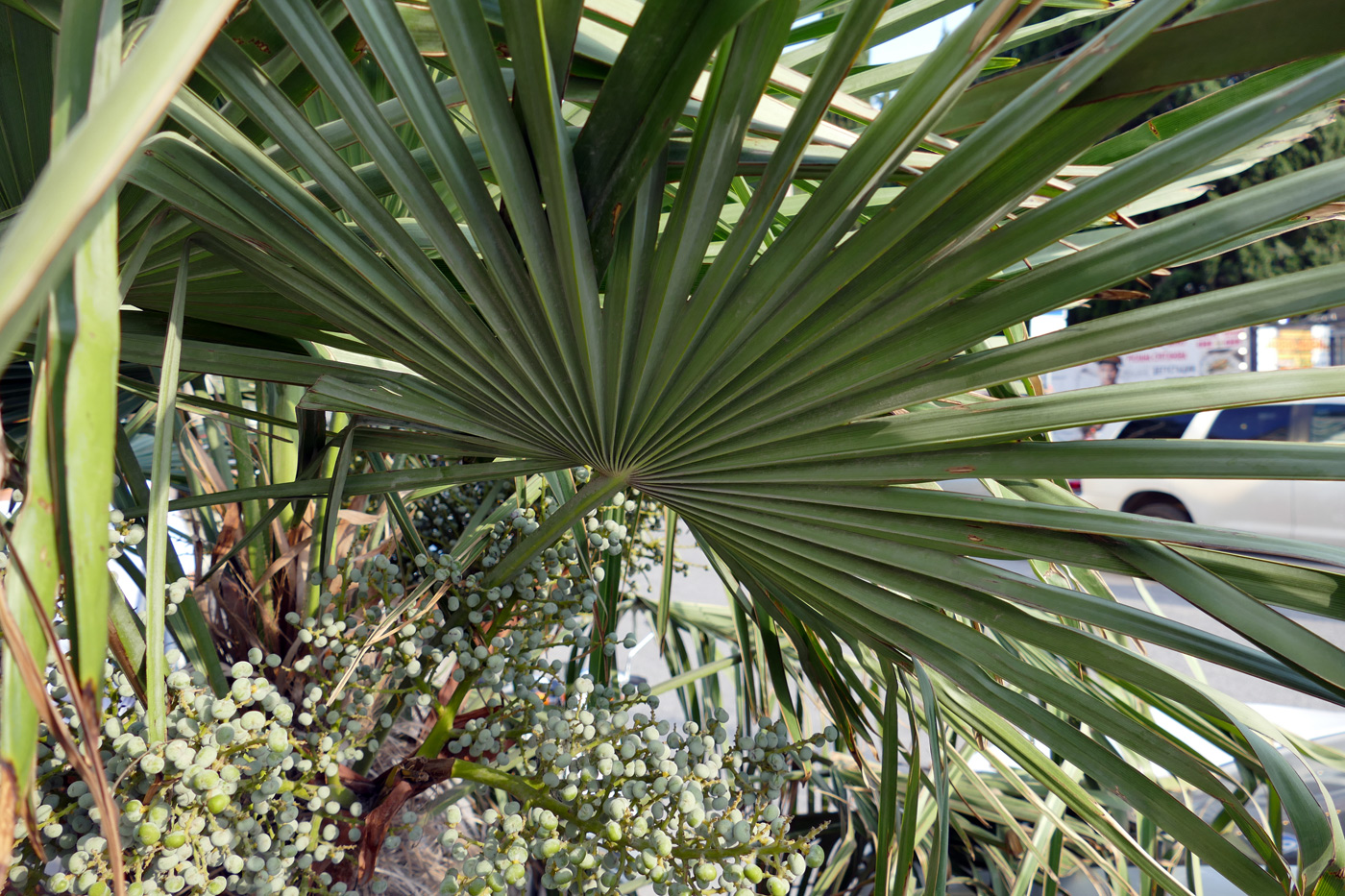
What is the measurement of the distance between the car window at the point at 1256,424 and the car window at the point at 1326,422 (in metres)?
0.15

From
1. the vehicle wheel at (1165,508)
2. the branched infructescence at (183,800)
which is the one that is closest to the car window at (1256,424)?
the vehicle wheel at (1165,508)

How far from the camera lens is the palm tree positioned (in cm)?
40

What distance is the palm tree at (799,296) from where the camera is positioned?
1.31 ft

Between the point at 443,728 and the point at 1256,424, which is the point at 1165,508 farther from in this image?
the point at 443,728

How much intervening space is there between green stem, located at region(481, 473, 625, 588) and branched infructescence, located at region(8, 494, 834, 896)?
0.02 meters

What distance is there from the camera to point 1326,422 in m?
5.62

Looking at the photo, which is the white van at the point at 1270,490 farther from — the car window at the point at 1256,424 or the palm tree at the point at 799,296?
the palm tree at the point at 799,296

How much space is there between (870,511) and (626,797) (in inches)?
12.8

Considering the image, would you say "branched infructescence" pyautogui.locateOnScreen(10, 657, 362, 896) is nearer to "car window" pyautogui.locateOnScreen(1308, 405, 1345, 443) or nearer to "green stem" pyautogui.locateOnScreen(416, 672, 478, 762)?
"green stem" pyautogui.locateOnScreen(416, 672, 478, 762)

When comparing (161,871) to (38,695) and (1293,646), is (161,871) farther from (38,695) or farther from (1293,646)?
(1293,646)

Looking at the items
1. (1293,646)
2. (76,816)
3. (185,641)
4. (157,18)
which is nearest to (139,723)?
(76,816)

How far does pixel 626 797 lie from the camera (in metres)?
0.65

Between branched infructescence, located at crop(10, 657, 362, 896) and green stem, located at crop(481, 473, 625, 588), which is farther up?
green stem, located at crop(481, 473, 625, 588)

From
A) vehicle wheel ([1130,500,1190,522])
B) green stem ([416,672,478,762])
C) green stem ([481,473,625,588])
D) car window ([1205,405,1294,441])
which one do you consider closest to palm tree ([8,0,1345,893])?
green stem ([481,473,625,588])
